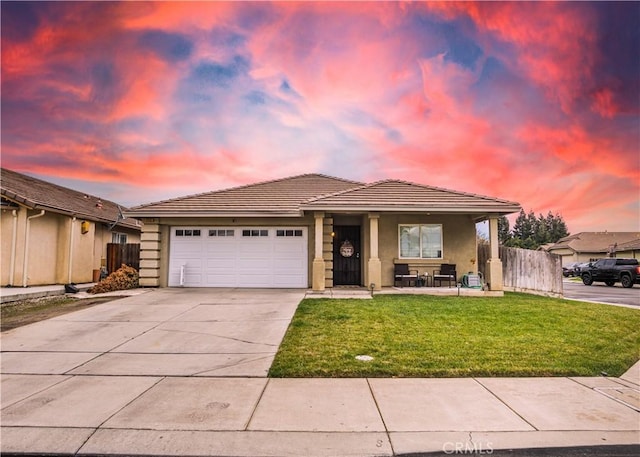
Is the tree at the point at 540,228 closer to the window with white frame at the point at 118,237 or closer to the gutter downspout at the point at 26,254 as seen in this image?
the window with white frame at the point at 118,237

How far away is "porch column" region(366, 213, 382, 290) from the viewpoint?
13062mm

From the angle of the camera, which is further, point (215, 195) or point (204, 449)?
point (215, 195)

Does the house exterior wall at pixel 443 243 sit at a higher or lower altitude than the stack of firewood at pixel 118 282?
higher

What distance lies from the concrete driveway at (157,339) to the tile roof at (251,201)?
13.5ft

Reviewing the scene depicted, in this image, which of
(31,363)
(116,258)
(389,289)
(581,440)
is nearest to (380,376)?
(581,440)

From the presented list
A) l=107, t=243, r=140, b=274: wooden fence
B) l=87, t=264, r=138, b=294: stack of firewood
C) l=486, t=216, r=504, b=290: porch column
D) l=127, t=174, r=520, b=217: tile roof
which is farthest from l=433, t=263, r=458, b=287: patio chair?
l=107, t=243, r=140, b=274: wooden fence

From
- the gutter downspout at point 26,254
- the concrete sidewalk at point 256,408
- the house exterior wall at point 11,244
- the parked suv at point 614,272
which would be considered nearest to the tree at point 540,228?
the parked suv at point 614,272

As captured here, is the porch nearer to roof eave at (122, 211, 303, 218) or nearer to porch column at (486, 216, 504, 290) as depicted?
porch column at (486, 216, 504, 290)

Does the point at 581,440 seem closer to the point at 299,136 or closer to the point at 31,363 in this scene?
the point at 31,363

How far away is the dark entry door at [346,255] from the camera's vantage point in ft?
50.8

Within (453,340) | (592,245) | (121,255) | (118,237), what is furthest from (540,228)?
(453,340)

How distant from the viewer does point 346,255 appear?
15492 mm

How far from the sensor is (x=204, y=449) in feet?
10.9

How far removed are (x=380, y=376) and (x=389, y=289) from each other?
28.2 feet
